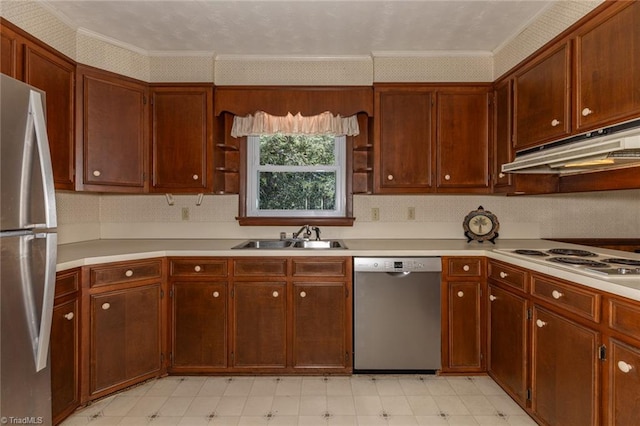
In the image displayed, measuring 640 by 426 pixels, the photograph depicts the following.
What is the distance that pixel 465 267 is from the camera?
2.43m

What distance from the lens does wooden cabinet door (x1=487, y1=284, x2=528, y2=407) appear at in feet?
6.54

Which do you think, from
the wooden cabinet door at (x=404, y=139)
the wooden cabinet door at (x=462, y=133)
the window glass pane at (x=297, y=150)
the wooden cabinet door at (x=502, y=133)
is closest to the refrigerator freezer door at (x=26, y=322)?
the window glass pane at (x=297, y=150)

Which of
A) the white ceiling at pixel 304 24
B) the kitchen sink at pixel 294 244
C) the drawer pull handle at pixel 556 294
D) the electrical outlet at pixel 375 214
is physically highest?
the white ceiling at pixel 304 24

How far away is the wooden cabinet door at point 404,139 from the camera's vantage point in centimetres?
271

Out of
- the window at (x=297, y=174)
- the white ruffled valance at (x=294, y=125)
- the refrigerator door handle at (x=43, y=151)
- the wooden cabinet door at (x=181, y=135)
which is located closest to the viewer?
the refrigerator door handle at (x=43, y=151)

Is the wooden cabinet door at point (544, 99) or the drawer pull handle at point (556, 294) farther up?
the wooden cabinet door at point (544, 99)

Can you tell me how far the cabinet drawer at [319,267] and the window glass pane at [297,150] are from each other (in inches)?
41.5

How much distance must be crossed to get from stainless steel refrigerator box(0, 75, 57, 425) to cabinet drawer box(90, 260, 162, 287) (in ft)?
2.19

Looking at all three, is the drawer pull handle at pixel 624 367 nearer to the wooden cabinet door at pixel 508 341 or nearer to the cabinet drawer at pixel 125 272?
the wooden cabinet door at pixel 508 341

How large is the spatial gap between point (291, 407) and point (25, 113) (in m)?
2.04

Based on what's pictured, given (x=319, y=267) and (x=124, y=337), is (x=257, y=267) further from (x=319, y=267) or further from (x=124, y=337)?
(x=124, y=337)

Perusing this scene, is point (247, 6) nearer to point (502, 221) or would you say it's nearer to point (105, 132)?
point (105, 132)

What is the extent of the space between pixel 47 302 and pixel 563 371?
243cm

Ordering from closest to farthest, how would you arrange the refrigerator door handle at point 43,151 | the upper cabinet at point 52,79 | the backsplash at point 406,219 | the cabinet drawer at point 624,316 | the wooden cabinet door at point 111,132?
the cabinet drawer at point 624,316
the refrigerator door handle at point 43,151
the upper cabinet at point 52,79
the wooden cabinet door at point 111,132
the backsplash at point 406,219
